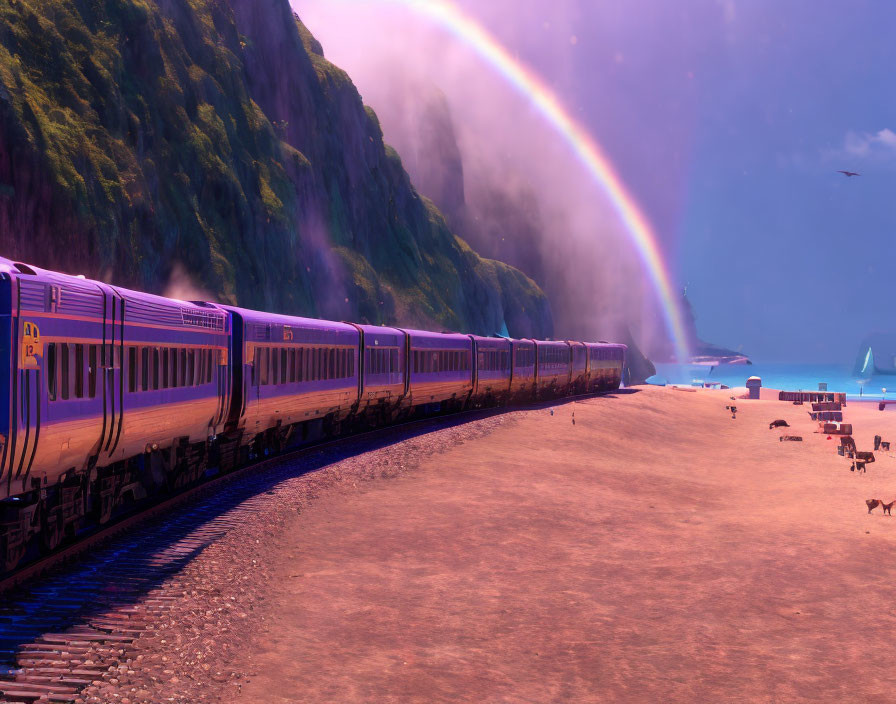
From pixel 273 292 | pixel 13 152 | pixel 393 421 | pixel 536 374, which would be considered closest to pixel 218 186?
pixel 273 292

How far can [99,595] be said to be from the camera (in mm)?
11945

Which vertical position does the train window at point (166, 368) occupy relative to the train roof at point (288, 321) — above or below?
below

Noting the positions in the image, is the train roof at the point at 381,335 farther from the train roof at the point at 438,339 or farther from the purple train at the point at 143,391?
the train roof at the point at 438,339

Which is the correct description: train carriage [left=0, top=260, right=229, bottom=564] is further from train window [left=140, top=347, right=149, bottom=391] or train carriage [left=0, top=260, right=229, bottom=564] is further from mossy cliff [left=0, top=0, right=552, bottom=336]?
mossy cliff [left=0, top=0, right=552, bottom=336]

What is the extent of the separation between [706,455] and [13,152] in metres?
37.5

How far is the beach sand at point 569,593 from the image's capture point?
34.4 feet

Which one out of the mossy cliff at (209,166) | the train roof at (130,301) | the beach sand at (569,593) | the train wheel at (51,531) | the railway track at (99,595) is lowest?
the beach sand at (569,593)

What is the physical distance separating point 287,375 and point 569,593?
14.7m

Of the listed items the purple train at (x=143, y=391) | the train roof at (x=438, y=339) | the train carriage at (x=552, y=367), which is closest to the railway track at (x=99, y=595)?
the purple train at (x=143, y=391)

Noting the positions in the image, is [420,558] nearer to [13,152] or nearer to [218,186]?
[13,152]

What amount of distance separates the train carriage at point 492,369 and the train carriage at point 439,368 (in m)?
1.02

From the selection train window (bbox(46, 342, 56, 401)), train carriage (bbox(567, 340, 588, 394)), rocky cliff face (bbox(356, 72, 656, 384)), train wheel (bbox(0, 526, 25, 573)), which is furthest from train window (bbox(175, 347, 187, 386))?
rocky cliff face (bbox(356, 72, 656, 384))

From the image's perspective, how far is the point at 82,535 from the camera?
1535 centimetres

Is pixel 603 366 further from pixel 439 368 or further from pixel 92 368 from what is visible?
pixel 92 368
